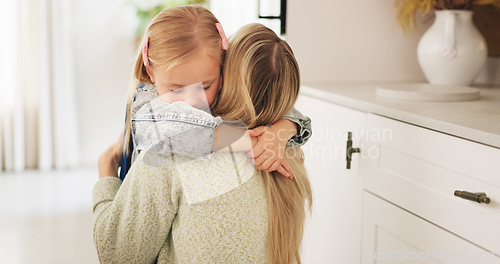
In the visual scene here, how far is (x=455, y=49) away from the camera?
174cm

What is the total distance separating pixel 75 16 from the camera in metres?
3.81

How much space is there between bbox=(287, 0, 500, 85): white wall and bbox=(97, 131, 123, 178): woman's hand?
3.14ft

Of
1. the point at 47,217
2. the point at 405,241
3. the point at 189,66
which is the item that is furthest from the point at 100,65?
the point at 189,66

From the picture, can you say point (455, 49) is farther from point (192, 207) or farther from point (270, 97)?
point (192, 207)

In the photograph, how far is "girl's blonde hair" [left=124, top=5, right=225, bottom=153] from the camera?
0.83 metres

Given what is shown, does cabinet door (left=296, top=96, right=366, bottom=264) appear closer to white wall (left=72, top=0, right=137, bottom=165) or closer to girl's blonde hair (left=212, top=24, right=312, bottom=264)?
girl's blonde hair (left=212, top=24, right=312, bottom=264)

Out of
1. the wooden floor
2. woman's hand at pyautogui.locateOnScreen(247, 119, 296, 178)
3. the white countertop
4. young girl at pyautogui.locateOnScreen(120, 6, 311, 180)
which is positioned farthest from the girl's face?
the wooden floor

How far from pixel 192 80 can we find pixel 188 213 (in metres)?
0.22

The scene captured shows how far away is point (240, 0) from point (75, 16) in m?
1.70

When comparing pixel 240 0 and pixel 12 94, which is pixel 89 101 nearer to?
pixel 12 94

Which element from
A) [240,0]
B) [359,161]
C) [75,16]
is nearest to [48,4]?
[75,16]

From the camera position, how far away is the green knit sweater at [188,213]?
82 cm

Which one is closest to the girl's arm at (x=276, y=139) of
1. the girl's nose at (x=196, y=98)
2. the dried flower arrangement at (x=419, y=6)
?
the girl's nose at (x=196, y=98)

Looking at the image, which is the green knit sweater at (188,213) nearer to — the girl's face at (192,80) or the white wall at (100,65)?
the girl's face at (192,80)
